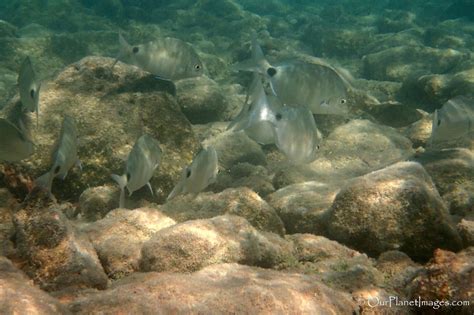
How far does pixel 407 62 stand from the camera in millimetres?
11883

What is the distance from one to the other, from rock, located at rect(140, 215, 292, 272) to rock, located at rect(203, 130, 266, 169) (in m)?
2.85

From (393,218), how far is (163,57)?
3.31 metres

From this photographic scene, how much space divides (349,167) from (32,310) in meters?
4.73

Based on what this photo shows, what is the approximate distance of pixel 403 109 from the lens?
7.60 m

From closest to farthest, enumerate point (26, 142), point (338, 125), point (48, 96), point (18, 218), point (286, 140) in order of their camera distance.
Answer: point (18, 218)
point (26, 142)
point (286, 140)
point (48, 96)
point (338, 125)

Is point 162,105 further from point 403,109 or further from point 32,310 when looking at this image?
point 403,109

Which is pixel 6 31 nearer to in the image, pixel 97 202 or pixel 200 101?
pixel 200 101

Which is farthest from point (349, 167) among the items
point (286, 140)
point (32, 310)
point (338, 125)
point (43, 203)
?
point (32, 310)

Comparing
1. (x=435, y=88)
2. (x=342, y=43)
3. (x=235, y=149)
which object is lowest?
(x=342, y=43)

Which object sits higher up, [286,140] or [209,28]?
[286,140]

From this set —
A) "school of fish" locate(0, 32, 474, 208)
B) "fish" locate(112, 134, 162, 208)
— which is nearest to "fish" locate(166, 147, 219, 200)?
"school of fish" locate(0, 32, 474, 208)

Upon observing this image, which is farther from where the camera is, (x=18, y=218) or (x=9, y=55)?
(x=9, y=55)

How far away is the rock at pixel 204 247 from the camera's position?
263 cm

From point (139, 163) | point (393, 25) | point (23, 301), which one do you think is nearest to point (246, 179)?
point (139, 163)
